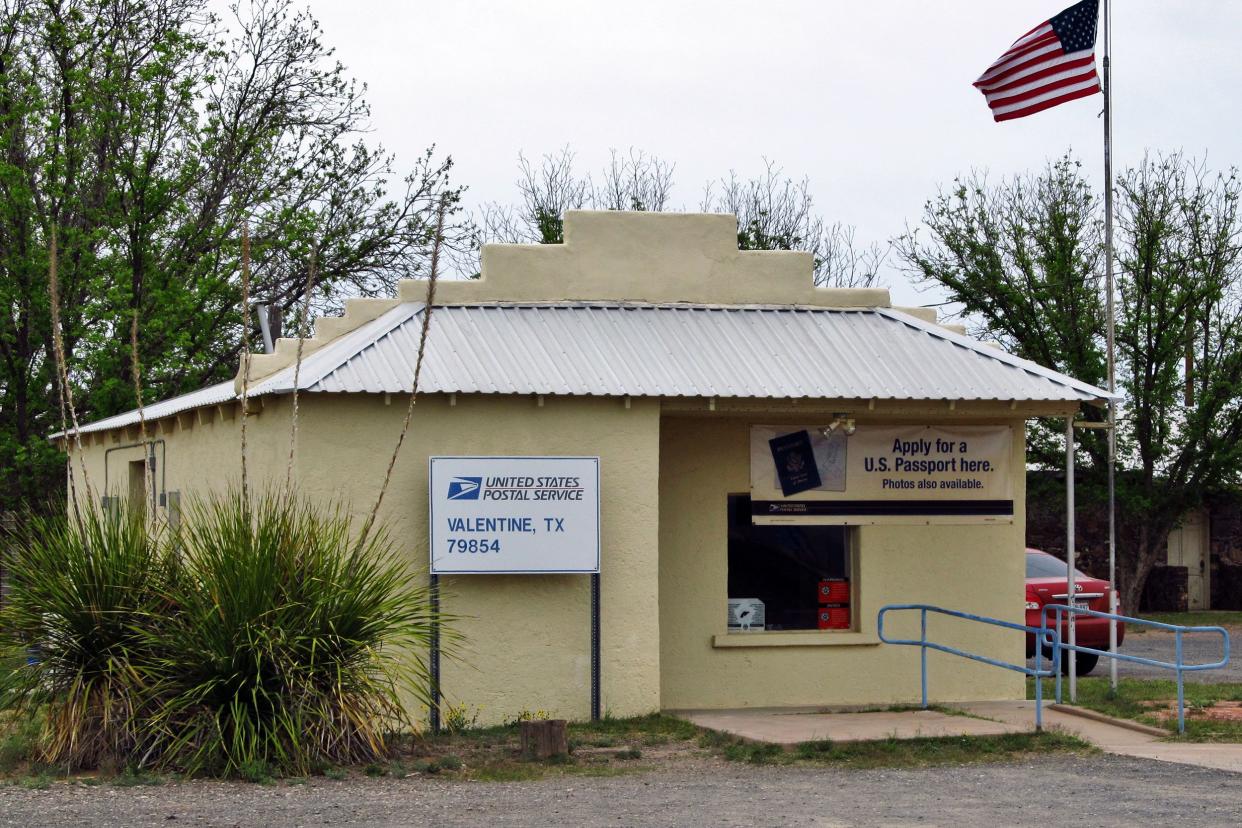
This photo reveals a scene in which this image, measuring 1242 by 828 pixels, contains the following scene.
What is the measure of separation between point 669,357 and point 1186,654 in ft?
36.2

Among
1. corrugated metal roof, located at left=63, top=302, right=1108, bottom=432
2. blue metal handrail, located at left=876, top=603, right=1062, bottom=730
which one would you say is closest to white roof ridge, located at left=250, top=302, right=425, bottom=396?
corrugated metal roof, located at left=63, top=302, right=1108, bottom=432

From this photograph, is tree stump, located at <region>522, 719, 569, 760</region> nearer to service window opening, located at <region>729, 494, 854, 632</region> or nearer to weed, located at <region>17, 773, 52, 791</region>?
weed, located at <region>17, 773, 52, 791</region>

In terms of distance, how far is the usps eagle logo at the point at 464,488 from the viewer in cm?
1269

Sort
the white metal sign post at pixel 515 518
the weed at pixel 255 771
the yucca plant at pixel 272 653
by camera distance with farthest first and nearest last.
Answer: the white metal sign post at pixel 515 518, the yucca plant at pixel 272 653, the weed at pixel 255 771

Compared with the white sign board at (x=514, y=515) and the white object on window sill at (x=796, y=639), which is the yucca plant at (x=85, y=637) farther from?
the white object on window sill at (x=796, y=639)

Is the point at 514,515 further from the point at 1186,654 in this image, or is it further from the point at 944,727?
the point at 1186,654

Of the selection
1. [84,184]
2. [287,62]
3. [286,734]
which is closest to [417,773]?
[286,734]

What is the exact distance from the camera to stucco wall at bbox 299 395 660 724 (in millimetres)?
12711

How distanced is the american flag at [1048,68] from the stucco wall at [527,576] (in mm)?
5845

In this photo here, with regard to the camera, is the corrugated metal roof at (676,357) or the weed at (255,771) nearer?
the weed at (255,771)

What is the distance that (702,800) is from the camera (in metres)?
9.58

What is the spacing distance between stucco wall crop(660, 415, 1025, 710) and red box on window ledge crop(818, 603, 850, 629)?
6.6 inches

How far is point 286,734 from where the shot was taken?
1034 centimetres

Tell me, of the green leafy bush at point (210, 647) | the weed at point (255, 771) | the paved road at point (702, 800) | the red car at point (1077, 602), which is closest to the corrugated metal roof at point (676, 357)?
the green leafy bush at point (210, 647)
